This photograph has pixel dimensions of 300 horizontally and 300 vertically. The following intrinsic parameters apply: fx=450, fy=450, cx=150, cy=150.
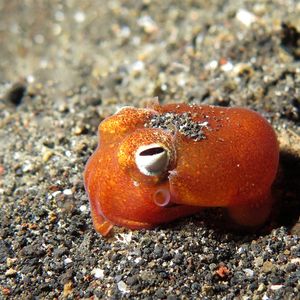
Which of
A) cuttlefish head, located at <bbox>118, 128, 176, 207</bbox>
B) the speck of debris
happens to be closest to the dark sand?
cuttlefish head, located at <bbox>118, 128, 176, 207</bbox>

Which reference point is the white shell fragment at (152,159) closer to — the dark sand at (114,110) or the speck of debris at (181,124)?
the speck of debris at (181,124)

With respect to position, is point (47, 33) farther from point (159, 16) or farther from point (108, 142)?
point (108, 142)

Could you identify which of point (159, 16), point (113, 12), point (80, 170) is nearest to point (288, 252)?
point (80, 170)

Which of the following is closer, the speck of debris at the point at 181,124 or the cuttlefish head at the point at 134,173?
the cuttlefish head at the point at 134,173

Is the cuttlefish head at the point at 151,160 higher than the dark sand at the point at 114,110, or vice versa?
the cuttlefish head at the point at 151,160

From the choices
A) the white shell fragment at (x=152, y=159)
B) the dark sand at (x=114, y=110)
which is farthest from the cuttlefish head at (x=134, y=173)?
the dark sand at (x=114, y=110)

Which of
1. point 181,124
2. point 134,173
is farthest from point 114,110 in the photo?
point 134,173

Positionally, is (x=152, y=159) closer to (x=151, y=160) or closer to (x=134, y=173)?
(x=151, y=160)
